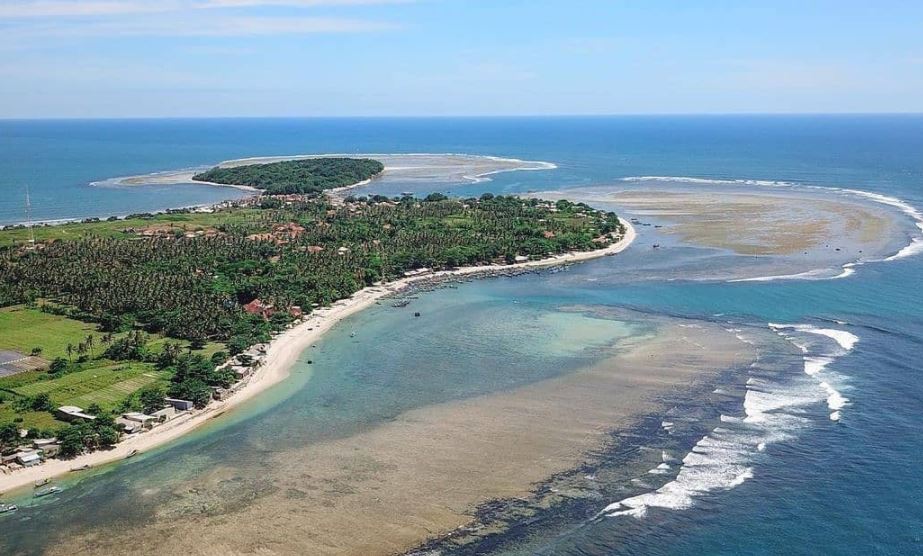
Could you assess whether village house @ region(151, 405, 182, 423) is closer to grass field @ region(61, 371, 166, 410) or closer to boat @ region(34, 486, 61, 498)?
grass field @ region(61, 371, 166, 410)

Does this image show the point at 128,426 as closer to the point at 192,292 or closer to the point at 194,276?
the point at 192,292

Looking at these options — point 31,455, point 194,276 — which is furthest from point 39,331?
point 31,455

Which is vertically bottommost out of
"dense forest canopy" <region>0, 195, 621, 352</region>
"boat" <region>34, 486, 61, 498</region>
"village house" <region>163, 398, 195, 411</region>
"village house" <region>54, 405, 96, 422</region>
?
"boat" <region>34, 486, 61, 498</region>

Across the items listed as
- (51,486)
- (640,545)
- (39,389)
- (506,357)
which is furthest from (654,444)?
(39,389)

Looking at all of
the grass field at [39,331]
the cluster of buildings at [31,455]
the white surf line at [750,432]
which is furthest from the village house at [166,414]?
the white surf line at [750,432]

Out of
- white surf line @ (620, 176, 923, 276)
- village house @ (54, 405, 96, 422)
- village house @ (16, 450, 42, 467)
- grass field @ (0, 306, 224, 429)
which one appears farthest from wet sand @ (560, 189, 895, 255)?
village house @ (16, 450, 42, 467)

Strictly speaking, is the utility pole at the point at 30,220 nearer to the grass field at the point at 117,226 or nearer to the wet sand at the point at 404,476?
the grass field at the point at 117,226
